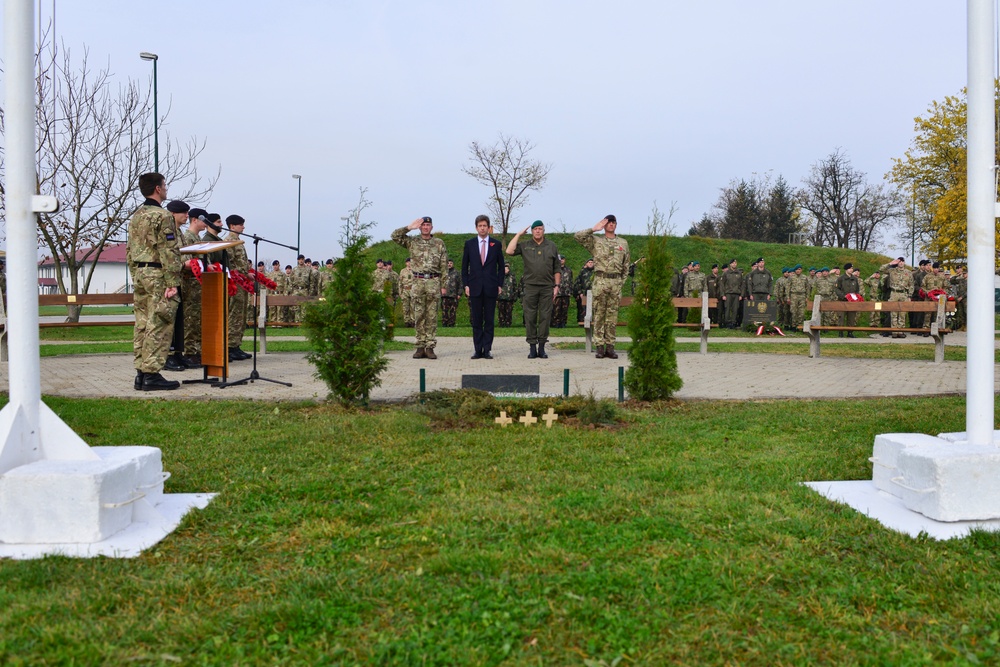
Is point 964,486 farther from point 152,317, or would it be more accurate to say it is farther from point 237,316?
point 237,316

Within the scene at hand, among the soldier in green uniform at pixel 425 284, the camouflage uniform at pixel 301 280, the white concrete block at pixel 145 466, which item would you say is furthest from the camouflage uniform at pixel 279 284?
the white concrete block at pixel 145 466

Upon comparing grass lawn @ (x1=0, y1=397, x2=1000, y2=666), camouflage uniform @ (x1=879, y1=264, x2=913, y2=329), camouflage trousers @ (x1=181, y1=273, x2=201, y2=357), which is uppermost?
camouflage uniform @ (x1=879, y1=264, x2=913, y2=329)

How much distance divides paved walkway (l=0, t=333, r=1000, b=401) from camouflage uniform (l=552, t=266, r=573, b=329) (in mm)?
9755

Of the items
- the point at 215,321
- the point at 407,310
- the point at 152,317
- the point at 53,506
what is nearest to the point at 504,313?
the point at 407,310

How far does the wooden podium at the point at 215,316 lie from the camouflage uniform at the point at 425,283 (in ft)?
13.2

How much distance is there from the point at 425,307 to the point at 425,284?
38 cm

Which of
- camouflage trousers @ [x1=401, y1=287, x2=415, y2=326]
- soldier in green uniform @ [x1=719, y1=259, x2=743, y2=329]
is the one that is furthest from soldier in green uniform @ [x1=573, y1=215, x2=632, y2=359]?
soldier in green uniform @ [x1=719, y1=259, x2=743, y2=329]

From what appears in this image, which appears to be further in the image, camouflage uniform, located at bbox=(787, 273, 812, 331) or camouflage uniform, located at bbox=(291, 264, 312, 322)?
camouflage uniform, located at bbox=(291, 264, 312, 322)

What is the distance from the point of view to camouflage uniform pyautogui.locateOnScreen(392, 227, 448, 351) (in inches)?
512

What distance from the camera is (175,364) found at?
11117 millimetres

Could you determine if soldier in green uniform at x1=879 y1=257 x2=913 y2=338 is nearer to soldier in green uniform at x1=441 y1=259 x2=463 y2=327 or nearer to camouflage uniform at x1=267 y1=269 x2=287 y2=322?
soldier in green uniform at x1=441 y1=259 x2=463 y2=327

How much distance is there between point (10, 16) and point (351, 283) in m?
3.67

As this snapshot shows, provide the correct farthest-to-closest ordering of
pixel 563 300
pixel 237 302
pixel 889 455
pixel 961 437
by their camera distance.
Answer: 1. pixel 563 300
2. pixel 237 302
3. pixel 889 455
4. pixel 961 437

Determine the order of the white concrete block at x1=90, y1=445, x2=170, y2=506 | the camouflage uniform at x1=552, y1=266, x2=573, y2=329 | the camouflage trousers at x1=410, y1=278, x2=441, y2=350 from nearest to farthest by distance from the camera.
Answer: the white concrete block at x1=90, y1=445, x2=170, y2=506 → the camouflage trousers at x1=410, y1=278, x2=441, y2=350 → the camouflage uniform at x1=552, y1=266, x2=573, y2=329
